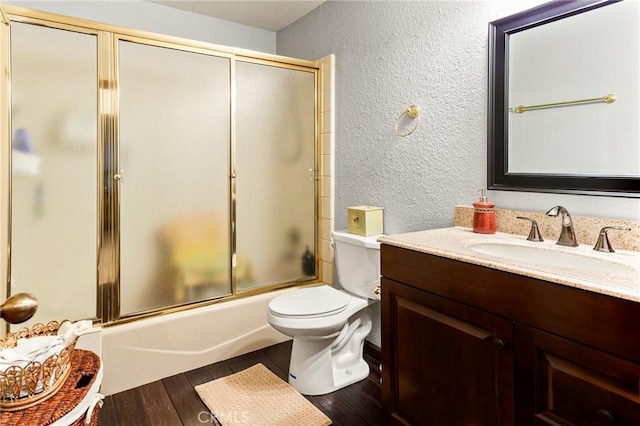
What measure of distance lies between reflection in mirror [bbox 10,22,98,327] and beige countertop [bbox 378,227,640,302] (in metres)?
1.48

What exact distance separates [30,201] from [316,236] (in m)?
1.61

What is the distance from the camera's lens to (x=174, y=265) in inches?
85.7

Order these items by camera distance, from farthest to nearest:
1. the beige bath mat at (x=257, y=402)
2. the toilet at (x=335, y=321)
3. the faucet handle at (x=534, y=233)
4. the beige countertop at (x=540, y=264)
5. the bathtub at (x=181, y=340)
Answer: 1. the bathtub at (x=181, y=340)
2. the toilet at (x=335, y=321)
3. the beige bath mat at (x=257, y=402)
4. the faucet handle at (x=534, y=233)
5. the beige countertop at (x=540, y=264)

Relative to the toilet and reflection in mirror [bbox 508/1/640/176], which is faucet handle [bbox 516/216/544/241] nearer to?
reflection in mirror [bbox 508/1/640/176]

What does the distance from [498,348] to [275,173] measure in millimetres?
1731

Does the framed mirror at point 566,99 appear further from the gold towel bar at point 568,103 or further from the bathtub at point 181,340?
the bathtub at point 181,340

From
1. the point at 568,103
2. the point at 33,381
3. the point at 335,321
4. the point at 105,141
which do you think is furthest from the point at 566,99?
the point at 105,141

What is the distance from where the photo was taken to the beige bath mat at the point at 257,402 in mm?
1713

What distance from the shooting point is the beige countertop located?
92 cm

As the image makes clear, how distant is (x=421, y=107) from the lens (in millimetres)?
1967

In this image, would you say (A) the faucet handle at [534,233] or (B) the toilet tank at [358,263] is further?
(B) the toilet tank at [358,263]

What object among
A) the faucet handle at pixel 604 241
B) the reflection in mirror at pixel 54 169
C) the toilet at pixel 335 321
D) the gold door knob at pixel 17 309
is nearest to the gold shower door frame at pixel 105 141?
the reflection in mirror at pixel 54 169

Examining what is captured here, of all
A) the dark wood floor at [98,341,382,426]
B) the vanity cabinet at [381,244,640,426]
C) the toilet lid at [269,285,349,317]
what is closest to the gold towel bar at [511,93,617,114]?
the vanity cabinet at [381,244,640,426]

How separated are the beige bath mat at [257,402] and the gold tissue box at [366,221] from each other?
877 mm
